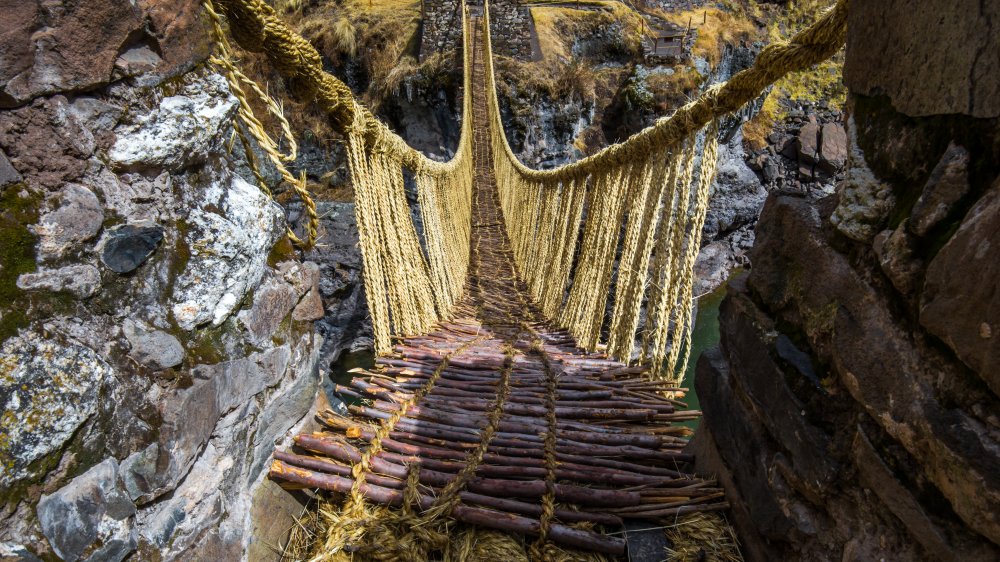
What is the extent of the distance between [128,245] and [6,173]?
16 cm

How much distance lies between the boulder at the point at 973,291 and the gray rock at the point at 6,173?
109 centimetres

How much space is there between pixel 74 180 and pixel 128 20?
24cm

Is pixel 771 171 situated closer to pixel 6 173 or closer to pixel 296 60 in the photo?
pixel 296 60

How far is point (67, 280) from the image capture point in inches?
27.8

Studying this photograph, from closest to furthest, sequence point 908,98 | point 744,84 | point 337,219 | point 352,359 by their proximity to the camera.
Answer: point 908,98, point 744,84, point 337,219, point 352,359

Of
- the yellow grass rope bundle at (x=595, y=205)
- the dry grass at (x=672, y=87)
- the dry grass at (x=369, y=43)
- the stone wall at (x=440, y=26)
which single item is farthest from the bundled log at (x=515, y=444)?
the stone wall at (x=440, y=26)

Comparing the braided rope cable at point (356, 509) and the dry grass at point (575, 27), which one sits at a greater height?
the dry grass at point (575, 27)

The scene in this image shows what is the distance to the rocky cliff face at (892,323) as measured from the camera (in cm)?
57

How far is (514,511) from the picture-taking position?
1202 mm

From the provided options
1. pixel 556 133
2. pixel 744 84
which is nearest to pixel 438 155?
pixel 556 133

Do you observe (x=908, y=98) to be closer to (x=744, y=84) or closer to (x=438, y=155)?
(x=744, y=84)

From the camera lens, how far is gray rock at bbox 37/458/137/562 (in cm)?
66

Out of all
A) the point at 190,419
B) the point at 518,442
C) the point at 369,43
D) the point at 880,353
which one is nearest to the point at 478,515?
the point at 518,442

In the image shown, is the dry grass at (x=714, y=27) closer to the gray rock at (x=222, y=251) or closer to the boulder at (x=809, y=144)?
the boulder at (x=809, y=144)
